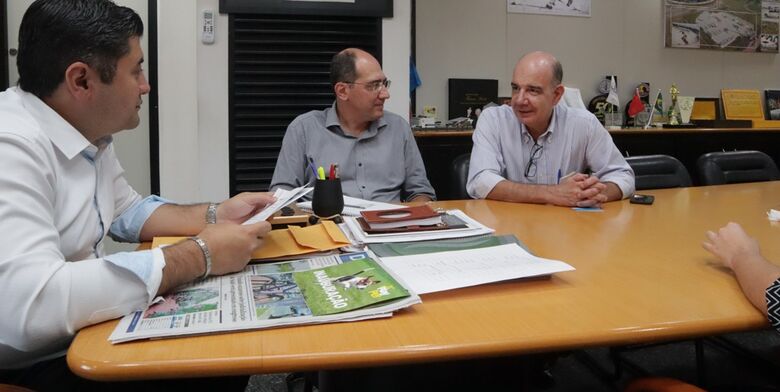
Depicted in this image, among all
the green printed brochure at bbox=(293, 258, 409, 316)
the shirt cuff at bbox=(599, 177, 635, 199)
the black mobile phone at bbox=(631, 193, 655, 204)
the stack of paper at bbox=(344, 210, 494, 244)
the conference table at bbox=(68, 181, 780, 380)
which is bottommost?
the conference table at bbox=(68, 181, 780, 380)

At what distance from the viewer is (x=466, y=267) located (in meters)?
1.03

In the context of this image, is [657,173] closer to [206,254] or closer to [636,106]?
[636,106]

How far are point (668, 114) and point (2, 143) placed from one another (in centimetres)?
443

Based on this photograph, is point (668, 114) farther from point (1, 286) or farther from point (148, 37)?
point (1, 286)

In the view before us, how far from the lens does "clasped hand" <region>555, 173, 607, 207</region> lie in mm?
1818

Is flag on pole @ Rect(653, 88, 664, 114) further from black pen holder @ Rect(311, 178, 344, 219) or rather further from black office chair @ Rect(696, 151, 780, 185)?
black pen holder @ Rect(311, 178, 344, 219)

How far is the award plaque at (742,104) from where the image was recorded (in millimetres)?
4531

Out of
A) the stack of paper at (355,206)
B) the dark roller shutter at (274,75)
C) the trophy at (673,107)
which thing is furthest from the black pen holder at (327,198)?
the trophy at (673,107)

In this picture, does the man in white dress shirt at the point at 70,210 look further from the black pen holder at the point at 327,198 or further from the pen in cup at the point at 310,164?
the pen in cup at the point at 310,164

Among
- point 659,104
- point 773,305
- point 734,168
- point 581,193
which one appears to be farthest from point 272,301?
point 659,104

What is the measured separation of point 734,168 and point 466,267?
2.14 m

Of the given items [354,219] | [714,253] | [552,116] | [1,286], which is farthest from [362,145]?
[1,286]

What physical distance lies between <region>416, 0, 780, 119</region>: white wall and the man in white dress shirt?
2.91 meters

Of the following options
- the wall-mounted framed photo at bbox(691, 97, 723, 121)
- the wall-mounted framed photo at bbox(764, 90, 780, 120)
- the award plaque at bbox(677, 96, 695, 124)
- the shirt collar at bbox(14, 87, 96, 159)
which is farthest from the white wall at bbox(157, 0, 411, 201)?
the wall-mounted framed photo at bbox(764, 90, 780, 120)
